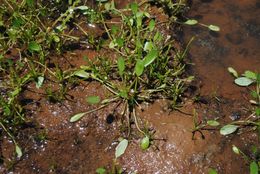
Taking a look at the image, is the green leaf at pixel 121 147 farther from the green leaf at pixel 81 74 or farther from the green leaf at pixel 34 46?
the green leaf at pixel 34 46

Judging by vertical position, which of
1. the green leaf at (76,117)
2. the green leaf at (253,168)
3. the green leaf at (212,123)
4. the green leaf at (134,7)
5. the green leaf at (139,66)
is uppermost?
the green leaf at (134,7)

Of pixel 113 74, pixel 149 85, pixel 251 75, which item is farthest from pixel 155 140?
pixel 251 75

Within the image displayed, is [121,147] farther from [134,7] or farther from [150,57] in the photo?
[134,7]

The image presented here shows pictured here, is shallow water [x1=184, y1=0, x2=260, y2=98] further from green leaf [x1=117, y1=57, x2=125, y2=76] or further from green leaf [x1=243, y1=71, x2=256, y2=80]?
green leaf [x1=117, y1=57, x2=125, y2=76]

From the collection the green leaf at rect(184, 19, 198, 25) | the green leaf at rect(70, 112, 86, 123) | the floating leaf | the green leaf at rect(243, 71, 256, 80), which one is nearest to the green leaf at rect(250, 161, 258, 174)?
the floating leaf

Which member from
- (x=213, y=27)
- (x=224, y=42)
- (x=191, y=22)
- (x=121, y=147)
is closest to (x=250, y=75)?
A: (x=224, y=42)

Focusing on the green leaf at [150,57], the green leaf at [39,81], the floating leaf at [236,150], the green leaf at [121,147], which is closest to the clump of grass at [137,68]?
the green leaf at [150,57]

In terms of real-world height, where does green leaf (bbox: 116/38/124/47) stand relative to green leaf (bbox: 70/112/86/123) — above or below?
above
